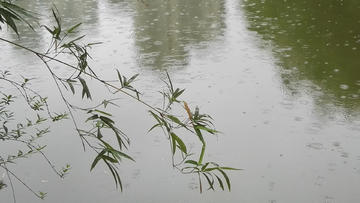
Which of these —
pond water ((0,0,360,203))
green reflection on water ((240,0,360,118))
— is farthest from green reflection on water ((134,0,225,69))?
green reflection on water ((240,0,360,118))

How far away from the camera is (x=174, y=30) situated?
6379 mm

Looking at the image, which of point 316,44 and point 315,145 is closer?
point 315,145

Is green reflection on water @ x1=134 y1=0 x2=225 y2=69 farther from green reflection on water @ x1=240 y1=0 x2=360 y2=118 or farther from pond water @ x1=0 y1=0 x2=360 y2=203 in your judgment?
green reflection on water @ x1=240 y1=0 x2=360 y2=118

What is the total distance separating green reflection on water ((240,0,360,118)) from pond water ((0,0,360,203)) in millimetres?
16

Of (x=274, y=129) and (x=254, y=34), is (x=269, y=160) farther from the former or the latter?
(x=254, y=34)

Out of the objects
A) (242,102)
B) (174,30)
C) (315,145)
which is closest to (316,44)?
(242,102)

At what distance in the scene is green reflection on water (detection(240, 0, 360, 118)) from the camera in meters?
3.66

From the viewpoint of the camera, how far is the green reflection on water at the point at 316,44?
3664 mm

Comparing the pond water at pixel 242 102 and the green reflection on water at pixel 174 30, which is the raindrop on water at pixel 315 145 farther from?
the green reflection on water at pixel 174 30

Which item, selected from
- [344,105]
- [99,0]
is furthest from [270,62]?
[99,0]

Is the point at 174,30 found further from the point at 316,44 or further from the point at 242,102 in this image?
the point at 242,102

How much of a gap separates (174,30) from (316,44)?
2.38m

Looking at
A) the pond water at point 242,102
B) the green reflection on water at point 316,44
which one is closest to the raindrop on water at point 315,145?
the pond water at point 242,102

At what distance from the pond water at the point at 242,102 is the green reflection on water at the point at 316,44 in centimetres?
2
